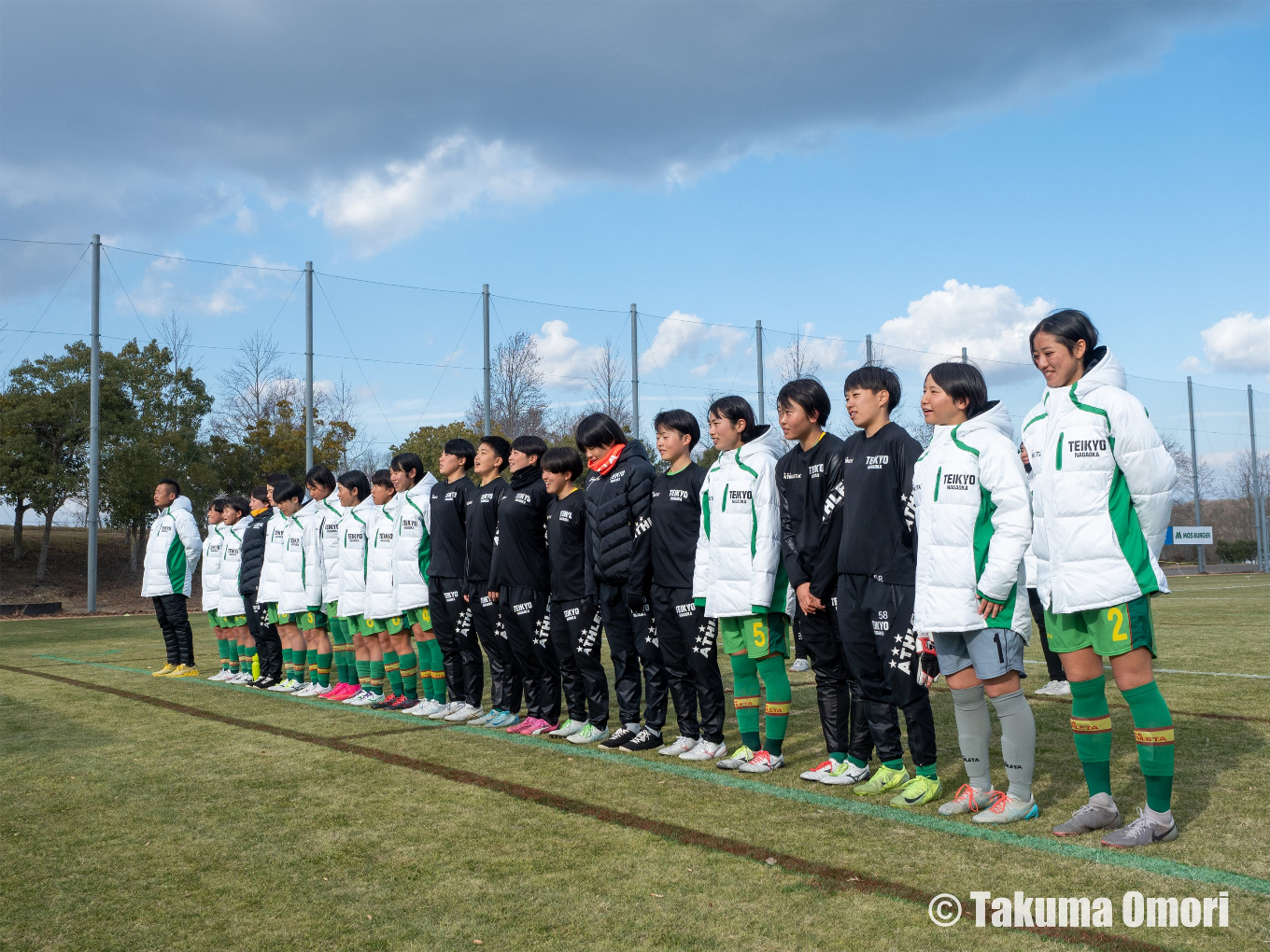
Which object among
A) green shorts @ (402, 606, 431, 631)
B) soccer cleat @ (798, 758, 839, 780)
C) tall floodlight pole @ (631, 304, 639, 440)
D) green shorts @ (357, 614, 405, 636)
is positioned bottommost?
soccer cleat @ (798, 758, 839, 780)

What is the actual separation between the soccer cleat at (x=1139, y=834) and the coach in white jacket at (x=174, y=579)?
9248 millimetres

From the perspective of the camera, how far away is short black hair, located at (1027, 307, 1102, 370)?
3.93m

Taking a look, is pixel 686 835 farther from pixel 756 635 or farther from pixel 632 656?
pixel 632 656

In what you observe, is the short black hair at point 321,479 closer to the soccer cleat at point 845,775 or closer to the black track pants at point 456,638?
the black track pants at point 456,638

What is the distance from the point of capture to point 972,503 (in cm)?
406

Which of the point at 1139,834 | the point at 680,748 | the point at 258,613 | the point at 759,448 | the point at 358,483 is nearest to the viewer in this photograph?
the point at 1139,834

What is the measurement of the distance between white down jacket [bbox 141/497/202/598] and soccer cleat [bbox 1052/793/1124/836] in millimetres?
9129

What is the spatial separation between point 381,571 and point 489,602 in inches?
55.2

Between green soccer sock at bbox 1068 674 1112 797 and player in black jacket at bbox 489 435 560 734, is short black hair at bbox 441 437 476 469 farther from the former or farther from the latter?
green soccer sock at bbox 1068 674 1112 797

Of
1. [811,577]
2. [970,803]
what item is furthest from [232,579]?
[970,803]

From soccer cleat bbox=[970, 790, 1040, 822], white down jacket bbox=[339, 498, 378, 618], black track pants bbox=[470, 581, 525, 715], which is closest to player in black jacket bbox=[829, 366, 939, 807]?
soccer cleat bbox=[970, 790, 1040, 822]

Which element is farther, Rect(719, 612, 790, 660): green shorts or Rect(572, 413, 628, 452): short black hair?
Rect(572, 413, 628, 452): short black hair

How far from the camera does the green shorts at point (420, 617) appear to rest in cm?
741

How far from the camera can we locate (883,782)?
15.2 ft
